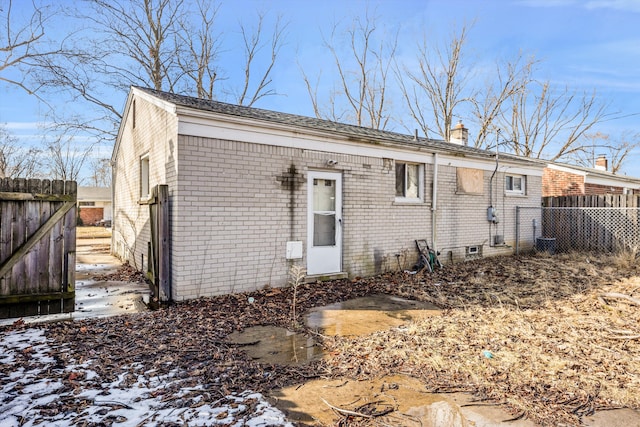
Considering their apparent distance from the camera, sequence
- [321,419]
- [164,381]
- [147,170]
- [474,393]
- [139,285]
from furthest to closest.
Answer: [147,170] < [139,285] < [164,381] < [474,393] < [321,419]

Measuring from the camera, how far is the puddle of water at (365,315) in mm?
4824

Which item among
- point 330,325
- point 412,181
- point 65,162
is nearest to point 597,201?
point 412,181

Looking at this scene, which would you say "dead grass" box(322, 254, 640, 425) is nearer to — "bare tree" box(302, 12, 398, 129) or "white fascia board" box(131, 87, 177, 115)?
"white fascia board" box(131, 87, 177, 115)

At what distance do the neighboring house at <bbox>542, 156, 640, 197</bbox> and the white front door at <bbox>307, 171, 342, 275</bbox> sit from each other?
1254 centimetres

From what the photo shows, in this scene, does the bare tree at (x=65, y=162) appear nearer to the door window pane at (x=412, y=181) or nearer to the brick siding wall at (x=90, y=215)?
the brick siding wall at (x=90, y=215)

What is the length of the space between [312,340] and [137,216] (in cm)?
675

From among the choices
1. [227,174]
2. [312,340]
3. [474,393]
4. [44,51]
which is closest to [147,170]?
[227,174]

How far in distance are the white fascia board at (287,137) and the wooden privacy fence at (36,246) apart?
2.13 m

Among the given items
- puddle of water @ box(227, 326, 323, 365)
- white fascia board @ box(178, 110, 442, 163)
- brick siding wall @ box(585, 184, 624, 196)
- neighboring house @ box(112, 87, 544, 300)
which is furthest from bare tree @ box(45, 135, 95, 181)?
brick siding wall @ box(585, 184, 624, 196)

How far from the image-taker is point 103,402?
2.85 m

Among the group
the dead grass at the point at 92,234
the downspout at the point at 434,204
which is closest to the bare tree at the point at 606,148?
the downspout at the point at 434,204

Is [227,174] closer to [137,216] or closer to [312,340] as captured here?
[312,340]

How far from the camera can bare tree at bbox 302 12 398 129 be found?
23.6 metres

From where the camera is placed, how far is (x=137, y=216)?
9062 mm
